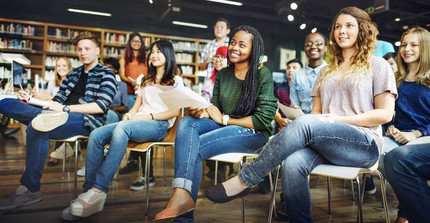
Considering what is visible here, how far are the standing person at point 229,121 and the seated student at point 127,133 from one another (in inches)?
13.7

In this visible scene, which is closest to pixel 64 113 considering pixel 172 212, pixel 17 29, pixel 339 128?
pixel 172 212

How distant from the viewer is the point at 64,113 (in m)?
1.87

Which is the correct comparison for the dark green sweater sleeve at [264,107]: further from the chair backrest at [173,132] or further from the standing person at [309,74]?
the standing person at [309,74]

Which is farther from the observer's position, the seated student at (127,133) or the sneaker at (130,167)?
the sneaker at (130,167)

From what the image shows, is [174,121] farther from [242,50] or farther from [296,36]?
[296,36]

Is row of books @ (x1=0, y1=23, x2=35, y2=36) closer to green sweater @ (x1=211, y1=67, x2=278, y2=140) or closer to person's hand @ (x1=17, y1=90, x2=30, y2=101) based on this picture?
person's hand @ (x1=17, y1=90, x2=30, y2=101)

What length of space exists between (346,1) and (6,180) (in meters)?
6.56

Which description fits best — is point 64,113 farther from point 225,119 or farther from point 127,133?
point 225,119

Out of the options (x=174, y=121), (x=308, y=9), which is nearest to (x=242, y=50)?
(x=174, y=121)

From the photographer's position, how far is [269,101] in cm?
175

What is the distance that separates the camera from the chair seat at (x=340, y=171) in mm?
1272

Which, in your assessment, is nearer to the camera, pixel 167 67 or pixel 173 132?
pixel 173 132

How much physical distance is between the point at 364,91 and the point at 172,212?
103 cm

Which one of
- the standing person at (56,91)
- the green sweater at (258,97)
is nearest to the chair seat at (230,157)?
the green sweater at (258,97)
